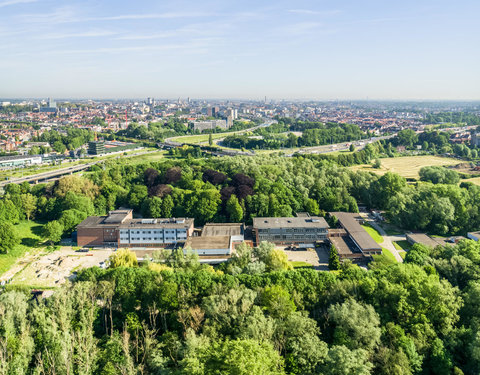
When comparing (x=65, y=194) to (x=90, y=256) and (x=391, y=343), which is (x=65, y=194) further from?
(x=391, y=343)

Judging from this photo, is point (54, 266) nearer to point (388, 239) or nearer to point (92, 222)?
point (92, 222)

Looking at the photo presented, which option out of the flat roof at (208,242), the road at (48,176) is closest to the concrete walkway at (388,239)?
the flat roof at (208,242)

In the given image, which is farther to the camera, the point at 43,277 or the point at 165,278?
the point at 43,277

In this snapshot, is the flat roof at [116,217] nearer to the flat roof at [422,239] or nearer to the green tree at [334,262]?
the green tree at [334,262]

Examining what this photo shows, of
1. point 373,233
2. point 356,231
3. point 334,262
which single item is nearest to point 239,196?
point 356,231

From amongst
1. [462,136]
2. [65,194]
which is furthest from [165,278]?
[462,136]
